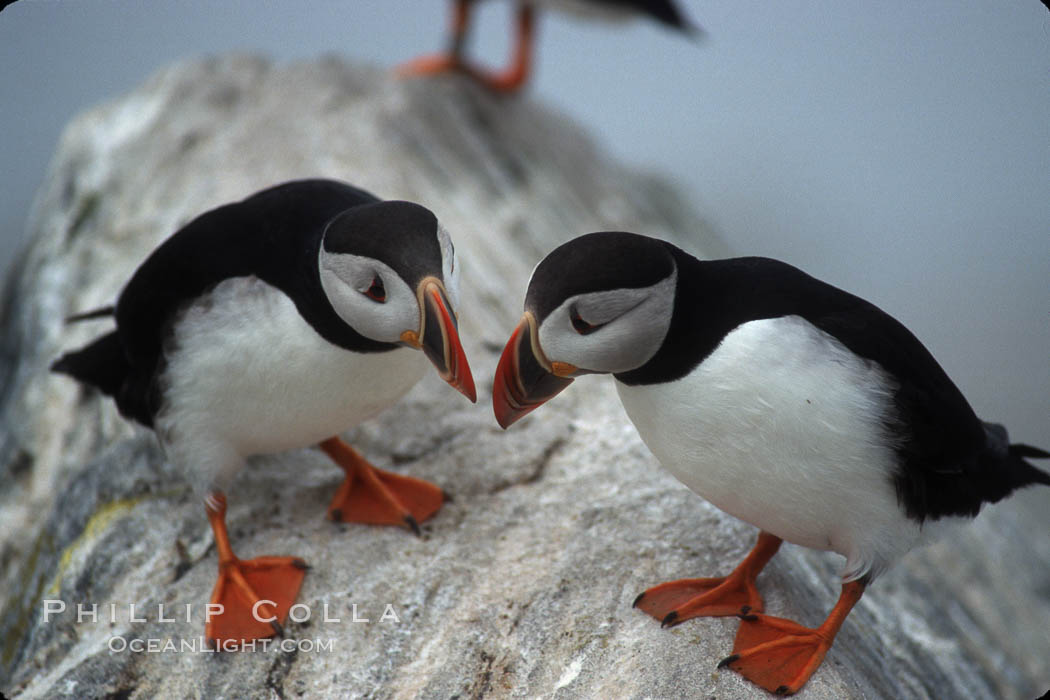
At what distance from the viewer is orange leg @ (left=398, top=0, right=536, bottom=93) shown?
199 inches

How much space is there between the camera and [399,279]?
1.83 meters

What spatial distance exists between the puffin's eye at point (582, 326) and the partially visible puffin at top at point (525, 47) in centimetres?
359

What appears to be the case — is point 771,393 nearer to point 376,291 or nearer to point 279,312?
point 376,291

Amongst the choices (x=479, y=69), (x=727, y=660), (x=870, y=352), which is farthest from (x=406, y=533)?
(x=479, y=69)

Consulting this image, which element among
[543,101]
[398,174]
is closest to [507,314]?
[398,174]

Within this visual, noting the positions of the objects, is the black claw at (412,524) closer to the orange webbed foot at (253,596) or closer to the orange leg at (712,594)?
the orange webbed foot at (253,596)

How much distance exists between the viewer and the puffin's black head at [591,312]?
1691 millimetres

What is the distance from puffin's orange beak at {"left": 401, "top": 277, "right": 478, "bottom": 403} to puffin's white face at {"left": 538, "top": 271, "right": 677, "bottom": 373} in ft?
0.56

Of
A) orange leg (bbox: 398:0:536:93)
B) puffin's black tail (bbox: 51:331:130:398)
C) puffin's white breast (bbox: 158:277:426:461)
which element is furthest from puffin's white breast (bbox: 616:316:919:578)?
orange leg (bbox: 398:0:536:93)

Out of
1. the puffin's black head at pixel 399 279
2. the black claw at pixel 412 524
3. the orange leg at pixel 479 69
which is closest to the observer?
the puffin's black head at pixel 399 279

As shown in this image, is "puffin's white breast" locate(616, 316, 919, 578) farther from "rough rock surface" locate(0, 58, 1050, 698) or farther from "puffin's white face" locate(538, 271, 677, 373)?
"rough rock surface" locate(0, 58, 1050, 698)

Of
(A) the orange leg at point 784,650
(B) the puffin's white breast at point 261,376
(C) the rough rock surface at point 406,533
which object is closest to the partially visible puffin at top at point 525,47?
(C) the rough rock surface at point 406,533

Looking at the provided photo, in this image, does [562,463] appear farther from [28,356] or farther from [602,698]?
[28,356]

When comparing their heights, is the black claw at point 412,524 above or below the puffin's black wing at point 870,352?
below
